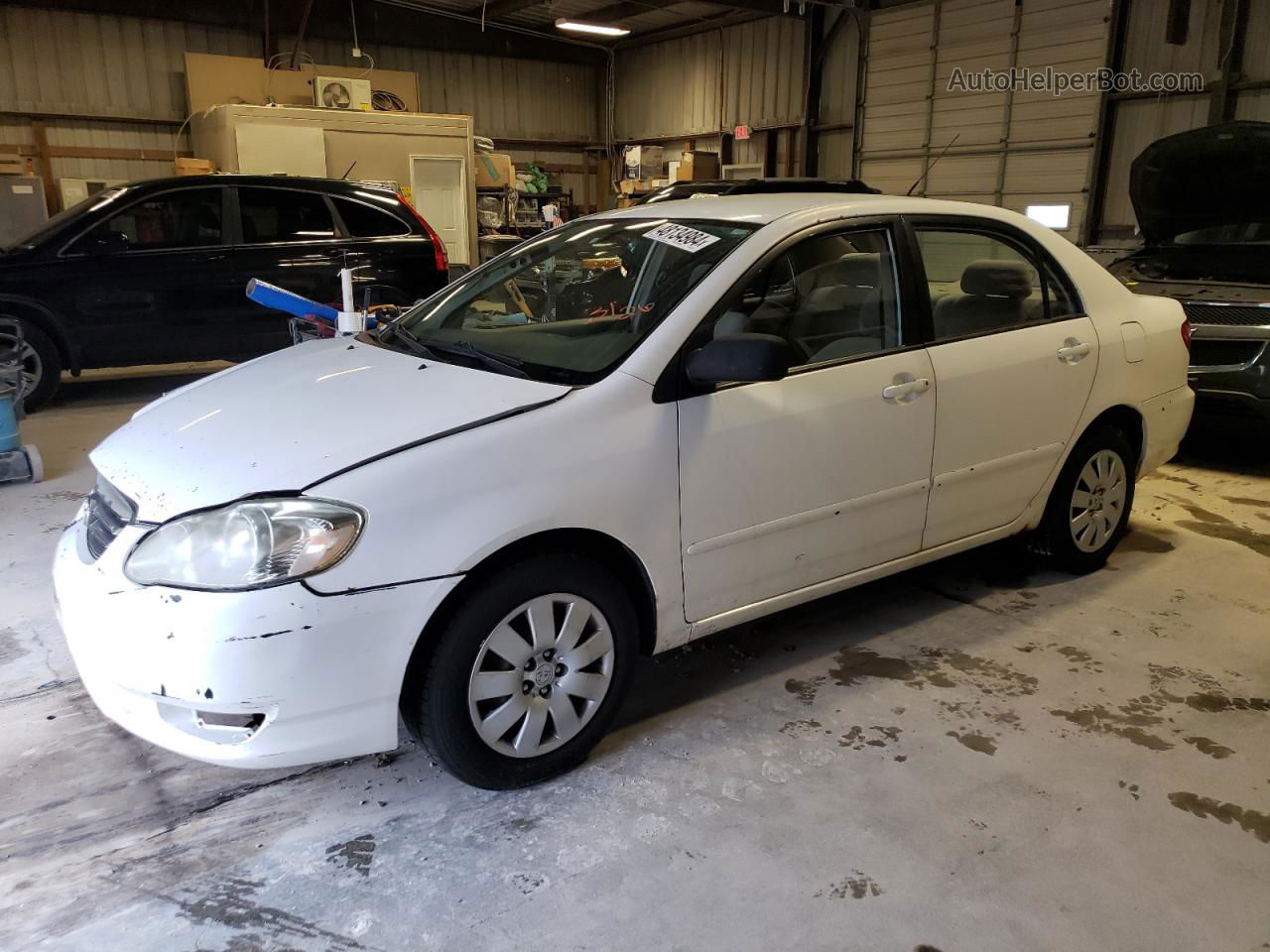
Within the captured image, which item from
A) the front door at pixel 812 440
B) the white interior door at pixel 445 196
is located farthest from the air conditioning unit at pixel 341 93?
the front door at pixel 812 440

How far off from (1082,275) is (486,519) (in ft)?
8.39

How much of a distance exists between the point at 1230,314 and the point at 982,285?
277 centimetres

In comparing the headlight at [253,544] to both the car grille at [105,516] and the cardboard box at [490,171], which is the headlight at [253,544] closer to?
the car grille at [105,516]

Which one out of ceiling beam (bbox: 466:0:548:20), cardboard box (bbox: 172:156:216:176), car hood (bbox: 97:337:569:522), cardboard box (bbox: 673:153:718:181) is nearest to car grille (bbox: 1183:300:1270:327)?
car hood (bbox: 97:337:569:522)

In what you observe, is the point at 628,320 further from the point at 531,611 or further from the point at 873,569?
the point at 873,569

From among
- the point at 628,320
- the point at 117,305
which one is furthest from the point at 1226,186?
the point at 117,305

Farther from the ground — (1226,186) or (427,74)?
(427,74)

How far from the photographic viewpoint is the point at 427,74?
49.6 ft

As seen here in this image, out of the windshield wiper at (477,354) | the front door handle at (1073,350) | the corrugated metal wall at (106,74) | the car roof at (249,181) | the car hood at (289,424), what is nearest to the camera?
the car hood at (289,424)

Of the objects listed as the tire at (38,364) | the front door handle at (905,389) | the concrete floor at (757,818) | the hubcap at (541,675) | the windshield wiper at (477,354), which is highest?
the windshield wiper at (477,354)

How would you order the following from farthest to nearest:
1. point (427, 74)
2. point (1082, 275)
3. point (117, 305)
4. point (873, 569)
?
point (427, 74)
point (117, 305)
point (1082, 275)
point (873, 569)

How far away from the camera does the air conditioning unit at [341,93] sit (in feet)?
36.2

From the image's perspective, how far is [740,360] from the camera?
221cm

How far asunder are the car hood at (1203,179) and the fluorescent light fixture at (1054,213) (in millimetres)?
4729
